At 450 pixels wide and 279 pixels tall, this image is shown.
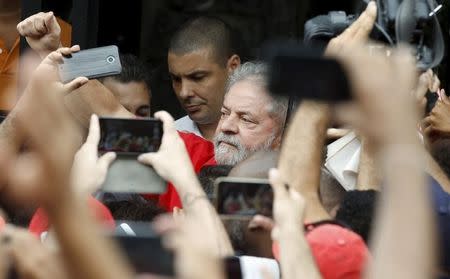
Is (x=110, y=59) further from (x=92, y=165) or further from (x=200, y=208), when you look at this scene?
(x=200, y=208)

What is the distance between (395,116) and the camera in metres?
2.31

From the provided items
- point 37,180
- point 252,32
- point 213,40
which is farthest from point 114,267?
point 252,32

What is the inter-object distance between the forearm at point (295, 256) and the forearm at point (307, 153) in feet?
2.41

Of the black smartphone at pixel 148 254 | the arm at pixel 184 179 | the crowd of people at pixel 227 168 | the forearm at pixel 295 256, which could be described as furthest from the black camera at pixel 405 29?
the black smartphone at pixel 148 254

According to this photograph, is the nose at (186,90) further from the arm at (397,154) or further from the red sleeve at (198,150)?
the arm at (397,154)

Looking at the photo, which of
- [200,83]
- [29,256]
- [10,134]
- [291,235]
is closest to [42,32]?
[10,134]

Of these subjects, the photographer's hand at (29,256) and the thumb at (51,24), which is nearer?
the photographer's hand at (29,256)

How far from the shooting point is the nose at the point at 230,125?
5809mm

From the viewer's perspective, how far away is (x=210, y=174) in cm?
541

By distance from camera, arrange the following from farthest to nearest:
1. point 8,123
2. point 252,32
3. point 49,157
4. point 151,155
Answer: point 252,32 < point 8,123 < point 151,155 < point 49,157

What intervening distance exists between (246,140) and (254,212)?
2.14 meters

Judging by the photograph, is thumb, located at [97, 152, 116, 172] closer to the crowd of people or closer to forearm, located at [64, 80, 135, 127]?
the crowd of people

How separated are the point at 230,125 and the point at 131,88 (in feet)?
2.54

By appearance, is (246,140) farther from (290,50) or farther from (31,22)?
(290,50)
